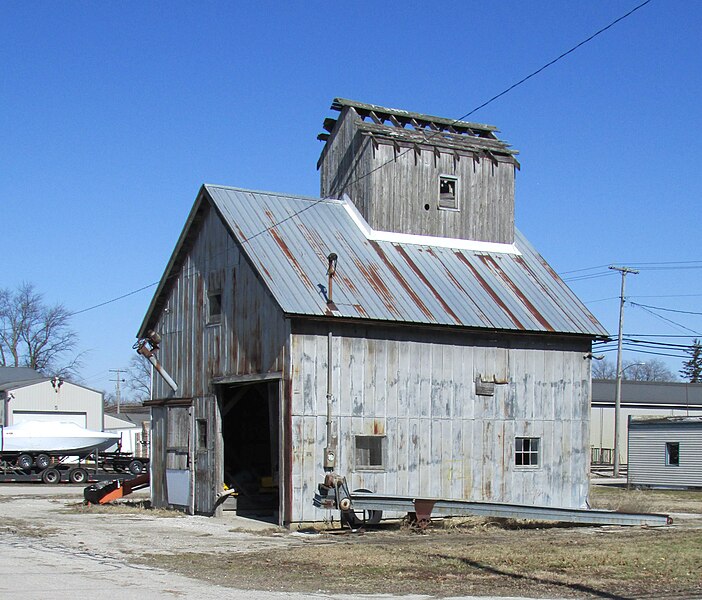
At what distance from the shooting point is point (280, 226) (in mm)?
25984

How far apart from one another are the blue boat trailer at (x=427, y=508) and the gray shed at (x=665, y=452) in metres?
23.1

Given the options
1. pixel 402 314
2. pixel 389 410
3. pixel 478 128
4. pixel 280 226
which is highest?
pixel 478 128

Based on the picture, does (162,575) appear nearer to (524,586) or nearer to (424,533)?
(524,586)

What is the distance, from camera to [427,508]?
2138 centimetres

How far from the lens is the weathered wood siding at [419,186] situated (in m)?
27.9

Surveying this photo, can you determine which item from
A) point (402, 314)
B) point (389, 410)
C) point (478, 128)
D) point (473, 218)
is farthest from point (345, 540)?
point (478, 128)

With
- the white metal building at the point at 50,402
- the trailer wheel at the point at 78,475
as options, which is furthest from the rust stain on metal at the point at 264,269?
the white metal building at the point at 50,402

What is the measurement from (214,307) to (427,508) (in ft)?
27.0

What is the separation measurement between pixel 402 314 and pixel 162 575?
11190mm

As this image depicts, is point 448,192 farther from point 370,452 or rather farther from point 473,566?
point 473,566

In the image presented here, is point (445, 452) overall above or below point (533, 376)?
below

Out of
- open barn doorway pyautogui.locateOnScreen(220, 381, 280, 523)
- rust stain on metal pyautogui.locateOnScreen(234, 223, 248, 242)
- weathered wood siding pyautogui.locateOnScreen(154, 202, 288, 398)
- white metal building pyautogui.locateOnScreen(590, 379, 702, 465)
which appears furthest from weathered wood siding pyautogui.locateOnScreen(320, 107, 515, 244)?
white metal building pyautogui.locateOnScreen(590, 379, 702, 465)

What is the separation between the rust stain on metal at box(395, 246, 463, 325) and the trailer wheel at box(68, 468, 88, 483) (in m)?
24.6

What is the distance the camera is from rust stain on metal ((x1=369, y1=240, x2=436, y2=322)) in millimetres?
24641
